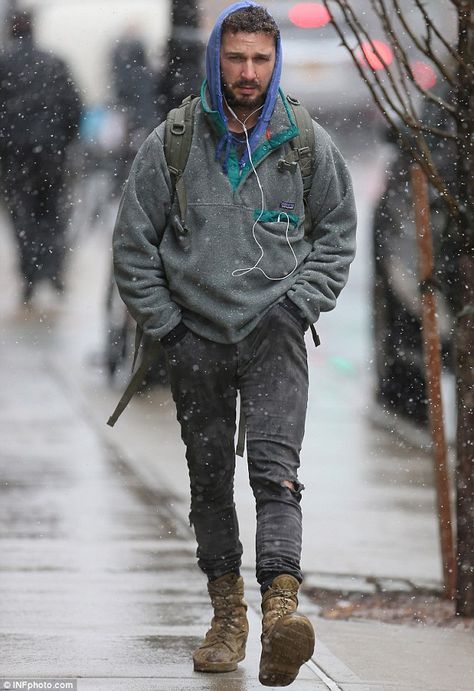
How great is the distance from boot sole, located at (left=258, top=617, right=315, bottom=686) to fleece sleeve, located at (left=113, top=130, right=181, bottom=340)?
3.46 feet

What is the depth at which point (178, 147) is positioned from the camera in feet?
17.6

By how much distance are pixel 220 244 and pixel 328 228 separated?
38cm

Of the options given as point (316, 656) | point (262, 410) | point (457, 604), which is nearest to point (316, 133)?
point (262, 410)

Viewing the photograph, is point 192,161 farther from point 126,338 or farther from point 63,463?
point 126,338

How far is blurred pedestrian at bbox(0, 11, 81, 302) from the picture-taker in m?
15.0

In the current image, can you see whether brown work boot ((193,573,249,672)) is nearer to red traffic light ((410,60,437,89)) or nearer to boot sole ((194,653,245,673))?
boot sole ((194,653,245,673))

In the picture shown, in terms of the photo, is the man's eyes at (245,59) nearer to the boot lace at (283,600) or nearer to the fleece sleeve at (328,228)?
the fleece sleeve at (328,228)

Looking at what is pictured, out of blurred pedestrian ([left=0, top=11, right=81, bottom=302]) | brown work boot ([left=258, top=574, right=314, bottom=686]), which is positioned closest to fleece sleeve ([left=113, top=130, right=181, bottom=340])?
brown work boot ([left=258, top=574, right=314, bottom=686])

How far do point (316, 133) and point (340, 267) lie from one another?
1.44ft

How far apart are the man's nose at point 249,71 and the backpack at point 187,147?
0.70ft

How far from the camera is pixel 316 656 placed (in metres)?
5.69

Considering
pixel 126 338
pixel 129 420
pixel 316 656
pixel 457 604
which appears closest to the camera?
pixel 316 656

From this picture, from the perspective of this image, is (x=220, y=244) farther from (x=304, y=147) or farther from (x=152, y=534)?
(x=152, y=534)

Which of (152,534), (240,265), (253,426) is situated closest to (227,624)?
(253,426)
